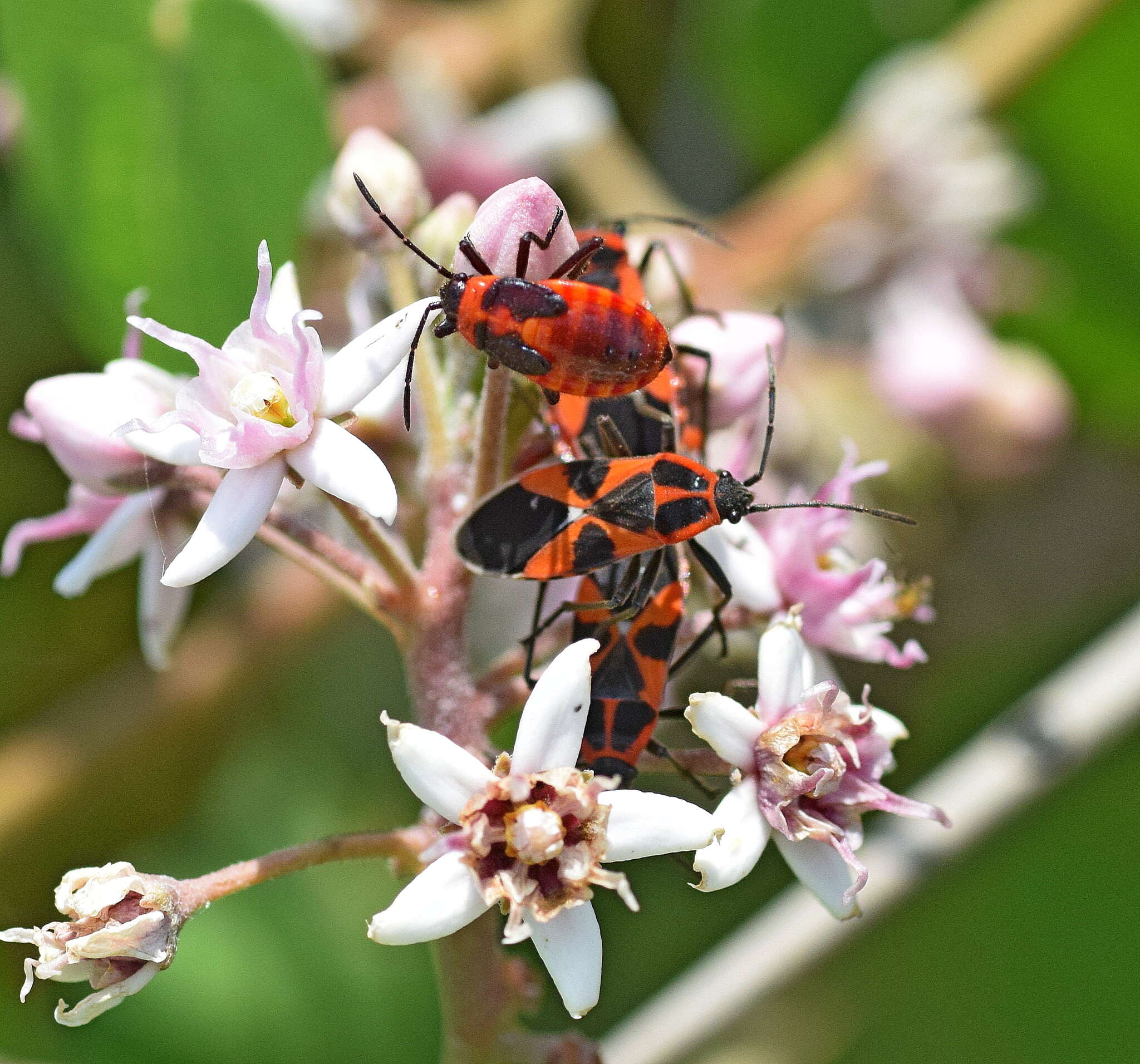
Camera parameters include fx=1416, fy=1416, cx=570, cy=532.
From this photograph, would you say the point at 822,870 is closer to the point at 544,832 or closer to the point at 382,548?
the point at 544,832

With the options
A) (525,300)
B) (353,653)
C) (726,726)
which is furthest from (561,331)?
(353,653)

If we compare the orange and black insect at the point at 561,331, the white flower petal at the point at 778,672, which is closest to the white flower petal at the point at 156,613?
the orange and black insect at the point at 561,331

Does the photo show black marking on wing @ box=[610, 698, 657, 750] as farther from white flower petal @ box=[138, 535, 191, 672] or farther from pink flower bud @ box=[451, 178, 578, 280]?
white flower petal @ box=[138, 535, 191, 672]

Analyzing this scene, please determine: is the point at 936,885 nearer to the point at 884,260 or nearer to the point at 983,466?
the point at 983,466

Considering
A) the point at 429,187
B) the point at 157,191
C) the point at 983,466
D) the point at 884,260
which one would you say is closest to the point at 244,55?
the point at 157,191

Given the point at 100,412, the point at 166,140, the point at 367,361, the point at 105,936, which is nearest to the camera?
the point at 105,936

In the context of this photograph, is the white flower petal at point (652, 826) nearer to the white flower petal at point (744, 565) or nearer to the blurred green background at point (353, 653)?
the white flower petal at point (744, 565)
